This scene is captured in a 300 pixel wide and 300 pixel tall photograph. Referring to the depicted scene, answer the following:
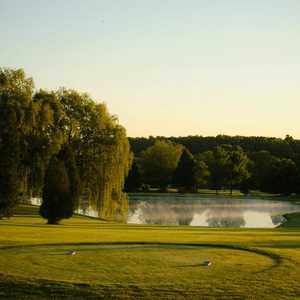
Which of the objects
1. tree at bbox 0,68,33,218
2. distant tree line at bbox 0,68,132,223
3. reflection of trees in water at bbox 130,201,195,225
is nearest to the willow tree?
distant tree line at bbox 0,68,132,223

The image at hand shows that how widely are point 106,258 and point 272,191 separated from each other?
84.8 meters

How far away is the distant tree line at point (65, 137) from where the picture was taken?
119 feet

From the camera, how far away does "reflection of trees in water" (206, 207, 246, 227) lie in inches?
1646

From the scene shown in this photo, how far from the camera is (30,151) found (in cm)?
3734

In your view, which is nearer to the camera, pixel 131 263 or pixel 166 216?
pixel 131 263

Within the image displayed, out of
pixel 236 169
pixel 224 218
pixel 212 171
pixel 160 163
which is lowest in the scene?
pixel 224 218

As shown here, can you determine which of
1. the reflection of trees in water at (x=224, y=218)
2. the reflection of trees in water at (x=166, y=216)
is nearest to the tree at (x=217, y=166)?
the reflection of trees in water at (x=224, y=218)

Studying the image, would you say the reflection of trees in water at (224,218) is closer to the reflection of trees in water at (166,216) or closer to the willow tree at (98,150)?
the reflection of trees in water at (166,216)

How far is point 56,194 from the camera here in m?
27.3

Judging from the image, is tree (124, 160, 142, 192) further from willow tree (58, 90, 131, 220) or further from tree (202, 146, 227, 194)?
willow tree (58, 90, 131, 220)

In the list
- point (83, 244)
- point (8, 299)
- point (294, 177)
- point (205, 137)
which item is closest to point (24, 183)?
point (83, 244)

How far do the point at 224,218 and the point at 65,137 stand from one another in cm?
1690

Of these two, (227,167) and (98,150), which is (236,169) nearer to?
(227,167)

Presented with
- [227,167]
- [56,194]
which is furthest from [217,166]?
[56,194]
